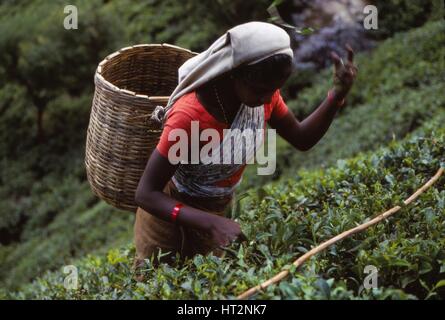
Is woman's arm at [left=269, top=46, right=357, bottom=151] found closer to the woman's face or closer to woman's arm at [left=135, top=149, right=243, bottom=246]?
the woman's face

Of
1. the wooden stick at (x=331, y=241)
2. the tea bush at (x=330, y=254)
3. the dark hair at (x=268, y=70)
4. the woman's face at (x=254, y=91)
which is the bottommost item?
the tea bush at (x=330, y=254)

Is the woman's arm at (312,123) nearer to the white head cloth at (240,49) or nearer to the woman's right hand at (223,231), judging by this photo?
the white head cloth at (240,49)

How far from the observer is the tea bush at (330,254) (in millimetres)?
2395

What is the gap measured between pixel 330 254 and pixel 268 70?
0.84 m

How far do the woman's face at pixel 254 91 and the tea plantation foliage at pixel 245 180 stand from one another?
586mm

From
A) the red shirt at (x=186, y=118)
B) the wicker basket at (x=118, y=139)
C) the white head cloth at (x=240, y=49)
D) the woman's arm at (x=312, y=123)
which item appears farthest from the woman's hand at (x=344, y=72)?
the wicker basket at (x=118, y=139)

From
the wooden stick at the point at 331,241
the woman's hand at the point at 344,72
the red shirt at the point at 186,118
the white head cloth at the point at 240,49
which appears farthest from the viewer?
the woman's hand at the point at 344,72

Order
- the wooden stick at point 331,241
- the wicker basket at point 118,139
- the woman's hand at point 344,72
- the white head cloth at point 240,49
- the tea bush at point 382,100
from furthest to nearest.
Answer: the tea bush at point 382,100 → the wicker basket at point 118,139 → the woman's hand at point 344,72 → the white head cloth at point 240,49 → the wooden stick at point 331,241

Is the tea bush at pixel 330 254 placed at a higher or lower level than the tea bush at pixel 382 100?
higher

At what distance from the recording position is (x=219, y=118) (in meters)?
2.76

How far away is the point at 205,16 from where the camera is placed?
14133 mm

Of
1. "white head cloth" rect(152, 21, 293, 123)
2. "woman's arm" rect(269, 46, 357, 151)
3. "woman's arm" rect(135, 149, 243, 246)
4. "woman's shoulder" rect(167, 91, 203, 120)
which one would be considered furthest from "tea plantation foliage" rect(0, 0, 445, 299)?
"white head cloth" rect(152, 21, 293, 123)

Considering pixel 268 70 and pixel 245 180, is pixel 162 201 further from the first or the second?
pixel 245 180

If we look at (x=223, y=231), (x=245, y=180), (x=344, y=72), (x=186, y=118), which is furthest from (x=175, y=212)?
(x=245, y=180)
